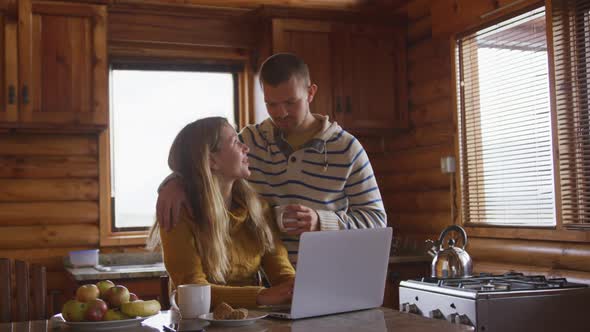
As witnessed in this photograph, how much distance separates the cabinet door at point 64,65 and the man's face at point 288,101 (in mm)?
1705

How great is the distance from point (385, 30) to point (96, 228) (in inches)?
85.9

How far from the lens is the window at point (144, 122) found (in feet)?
13.9

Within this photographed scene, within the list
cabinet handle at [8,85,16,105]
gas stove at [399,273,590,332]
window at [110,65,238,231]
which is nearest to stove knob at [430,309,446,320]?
gas stove at [399,273,590,332]

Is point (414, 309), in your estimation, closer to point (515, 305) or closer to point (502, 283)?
point (502, 283)

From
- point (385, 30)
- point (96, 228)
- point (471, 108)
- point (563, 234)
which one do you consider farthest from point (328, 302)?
point (385, 30)

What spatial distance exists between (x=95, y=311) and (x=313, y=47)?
2810 millimetres

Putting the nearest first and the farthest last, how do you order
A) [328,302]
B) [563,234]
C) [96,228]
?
[328,302]
[563,234]
[96,228]

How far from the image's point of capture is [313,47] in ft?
13.8

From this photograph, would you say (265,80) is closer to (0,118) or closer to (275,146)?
(275,146)

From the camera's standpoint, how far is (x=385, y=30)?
14.4ft

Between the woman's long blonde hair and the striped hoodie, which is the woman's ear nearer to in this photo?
the woman's long blonde hair

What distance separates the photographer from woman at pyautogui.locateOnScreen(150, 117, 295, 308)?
6.48ft

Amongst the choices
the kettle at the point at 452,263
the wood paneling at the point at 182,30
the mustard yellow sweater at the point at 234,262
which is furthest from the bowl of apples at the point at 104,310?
the wood paneling at the point at 182,30

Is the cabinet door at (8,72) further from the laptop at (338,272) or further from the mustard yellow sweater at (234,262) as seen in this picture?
the laptop at (338,272)
